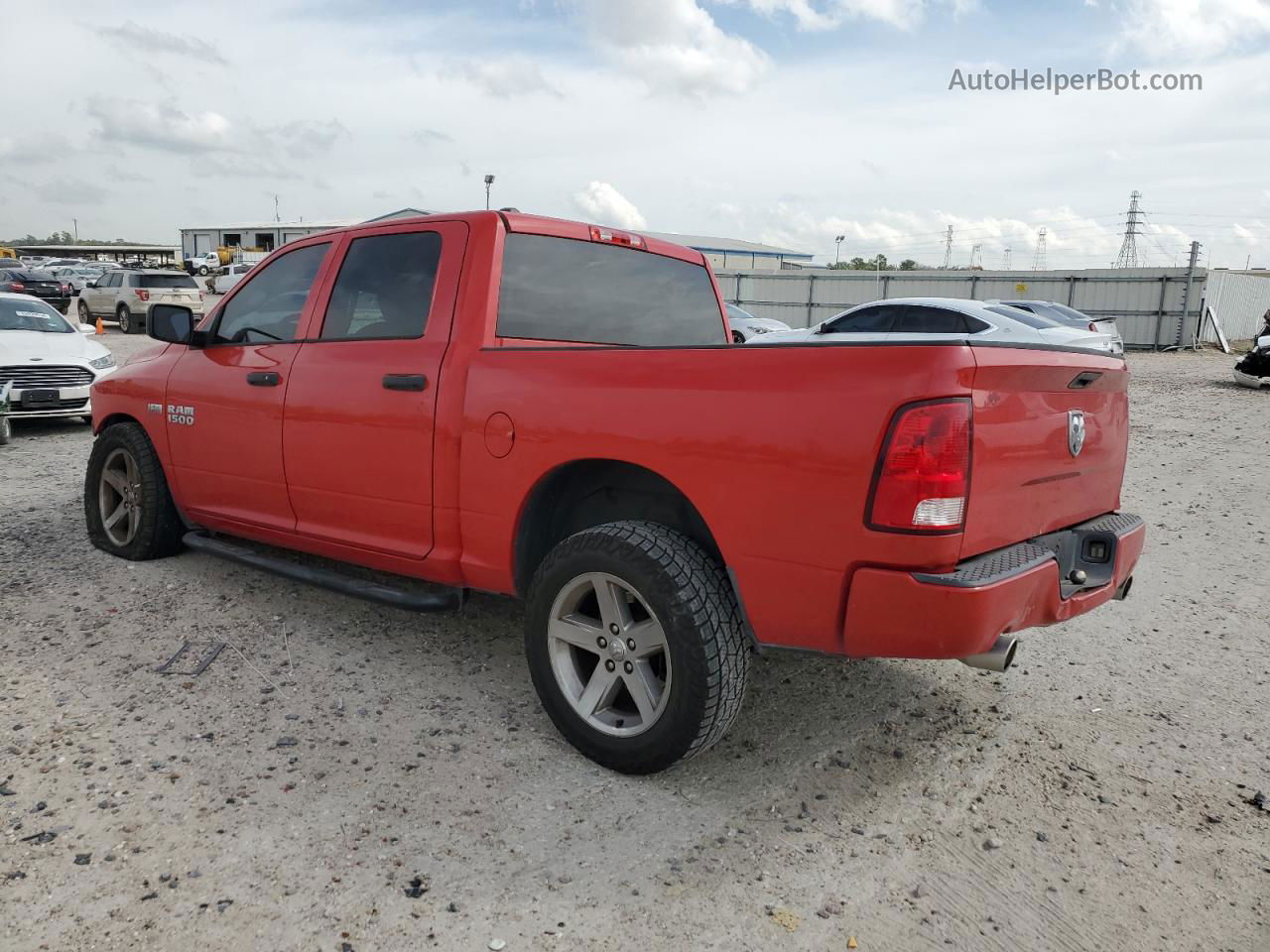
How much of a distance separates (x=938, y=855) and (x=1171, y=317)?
101ft

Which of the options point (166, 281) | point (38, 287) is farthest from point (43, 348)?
point (38, 287)

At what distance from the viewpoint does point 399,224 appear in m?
3.84

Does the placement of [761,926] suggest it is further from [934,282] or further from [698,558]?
[934,282]

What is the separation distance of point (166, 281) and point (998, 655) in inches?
1032

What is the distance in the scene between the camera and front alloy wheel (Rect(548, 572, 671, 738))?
9.62 feet

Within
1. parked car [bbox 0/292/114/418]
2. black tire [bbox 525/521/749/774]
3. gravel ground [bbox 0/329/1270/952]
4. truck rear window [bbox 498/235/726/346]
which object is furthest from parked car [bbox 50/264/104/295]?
black tire [bbox 525/521/749/774]

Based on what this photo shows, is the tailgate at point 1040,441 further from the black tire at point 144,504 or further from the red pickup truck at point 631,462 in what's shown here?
the black tire at point 144,504

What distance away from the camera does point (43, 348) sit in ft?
33.2

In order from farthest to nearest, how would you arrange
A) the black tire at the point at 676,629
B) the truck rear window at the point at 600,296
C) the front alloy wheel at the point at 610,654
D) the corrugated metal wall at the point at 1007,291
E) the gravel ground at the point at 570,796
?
the corrugated metal wall at the point at 1007,291 < the truck rear window at the point at 600,296 < the front alloy wheel at the point at 610,654 < the black tire at the point at 676,629 < the gravel ground at the point at 570,796

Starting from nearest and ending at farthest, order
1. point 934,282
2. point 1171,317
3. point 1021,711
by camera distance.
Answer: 1. point 1021,711
2. point 1171,317
3. point 934,282

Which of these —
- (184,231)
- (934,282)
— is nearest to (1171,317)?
(934,282)

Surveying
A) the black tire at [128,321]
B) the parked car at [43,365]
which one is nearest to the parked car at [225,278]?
the black tire at [128,321]

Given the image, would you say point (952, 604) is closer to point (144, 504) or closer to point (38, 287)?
point (144, 504)

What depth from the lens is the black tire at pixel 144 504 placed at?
4.87m
